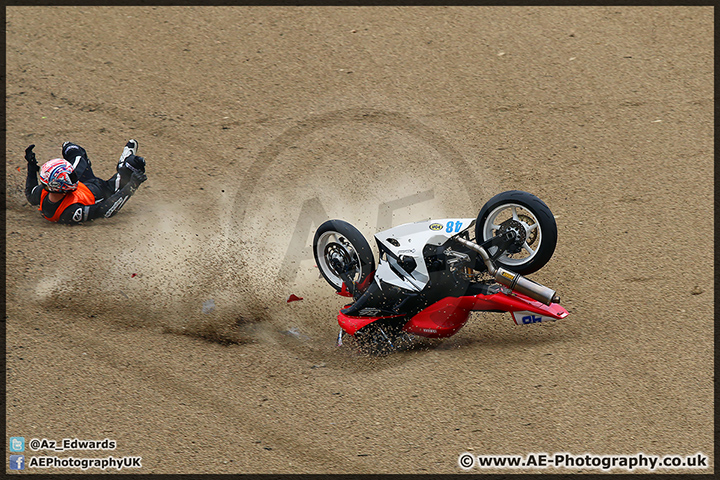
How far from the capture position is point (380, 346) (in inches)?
319

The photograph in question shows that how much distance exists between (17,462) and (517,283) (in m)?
5.04

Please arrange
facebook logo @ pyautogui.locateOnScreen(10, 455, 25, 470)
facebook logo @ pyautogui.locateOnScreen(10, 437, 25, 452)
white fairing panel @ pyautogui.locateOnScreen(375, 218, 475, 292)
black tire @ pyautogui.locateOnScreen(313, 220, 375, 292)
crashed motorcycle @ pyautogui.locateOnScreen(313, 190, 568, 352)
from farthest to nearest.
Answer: black tire @ pyautogui.locateOnScreen(313, 220, 375, 292) → white fairing panel @ pyautogui.locateOnScreen(375, 218, 475, 292) → crashed motorcycle @ pyautogui.locateOnScreen(313, 190, 568, 352) → facebook logo @ pyautogui.locateOnScreen(10, 437, 25, 452) → facebook logo @ pyautogui.locateOnScreen(10, 455, 25, 470)

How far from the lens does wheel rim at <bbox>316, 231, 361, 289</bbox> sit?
27.5ft

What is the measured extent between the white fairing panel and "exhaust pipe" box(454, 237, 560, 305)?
1.08 ft

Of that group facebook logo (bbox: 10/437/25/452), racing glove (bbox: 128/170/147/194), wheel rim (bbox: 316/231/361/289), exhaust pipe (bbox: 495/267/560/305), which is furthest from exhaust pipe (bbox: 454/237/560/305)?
racing glove (bbox: 128/170/147/194)

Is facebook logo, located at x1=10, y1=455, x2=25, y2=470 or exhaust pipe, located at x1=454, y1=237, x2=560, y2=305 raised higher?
exhaust pipe, located at x1=454, y1=237, x2=560, y2=305

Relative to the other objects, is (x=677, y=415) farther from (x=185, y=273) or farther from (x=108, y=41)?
(x=108, y=41)

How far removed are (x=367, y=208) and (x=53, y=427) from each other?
5.29 metres

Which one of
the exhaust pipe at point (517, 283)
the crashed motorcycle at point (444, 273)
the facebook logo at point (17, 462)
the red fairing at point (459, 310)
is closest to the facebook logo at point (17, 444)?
the facebook logo at point (17, 462)

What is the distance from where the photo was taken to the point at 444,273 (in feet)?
25.5

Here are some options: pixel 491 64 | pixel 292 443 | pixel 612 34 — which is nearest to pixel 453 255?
pixel 292 443

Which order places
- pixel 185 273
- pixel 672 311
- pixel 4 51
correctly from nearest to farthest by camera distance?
pixel 672 311, pixel 185 273, pixel 4 51

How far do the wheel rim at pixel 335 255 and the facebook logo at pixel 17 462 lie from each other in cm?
365

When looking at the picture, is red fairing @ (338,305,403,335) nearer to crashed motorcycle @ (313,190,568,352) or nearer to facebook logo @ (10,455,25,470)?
crashed motorcycle @ (313,190,568,352)
